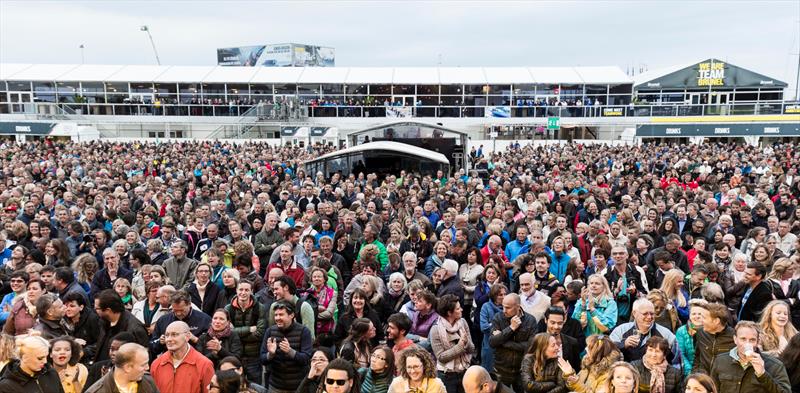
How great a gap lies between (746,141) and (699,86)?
983cm

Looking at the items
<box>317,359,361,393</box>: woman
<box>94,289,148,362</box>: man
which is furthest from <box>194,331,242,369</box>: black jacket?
<box>317,359,361,393</box>: woman

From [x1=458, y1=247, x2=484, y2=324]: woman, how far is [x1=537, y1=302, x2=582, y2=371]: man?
65.2 inches

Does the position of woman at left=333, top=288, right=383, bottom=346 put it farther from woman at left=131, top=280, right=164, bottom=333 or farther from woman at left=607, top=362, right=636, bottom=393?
woman at left=607, top=362, right=636, bottom=393

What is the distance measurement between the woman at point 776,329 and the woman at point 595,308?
118 centimetres

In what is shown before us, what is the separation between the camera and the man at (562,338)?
4664 millimetres

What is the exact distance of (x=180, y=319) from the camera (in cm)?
505

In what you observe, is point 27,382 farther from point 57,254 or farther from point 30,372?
point 57,254

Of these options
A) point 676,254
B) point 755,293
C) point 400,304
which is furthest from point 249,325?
point 676,254

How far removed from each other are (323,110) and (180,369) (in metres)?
33.9

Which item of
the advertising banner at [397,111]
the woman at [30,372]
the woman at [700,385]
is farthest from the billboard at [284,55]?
the woman at [700,385]

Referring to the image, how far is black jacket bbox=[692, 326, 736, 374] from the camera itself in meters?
4.44

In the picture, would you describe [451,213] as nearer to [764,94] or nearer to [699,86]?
[699,86]

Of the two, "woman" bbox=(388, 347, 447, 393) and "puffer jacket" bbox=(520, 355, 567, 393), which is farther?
"puffer jacket" bbox=(520, 355, 567, 393)

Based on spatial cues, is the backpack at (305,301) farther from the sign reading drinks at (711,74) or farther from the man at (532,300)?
the sign reading drinks at (711,74)
